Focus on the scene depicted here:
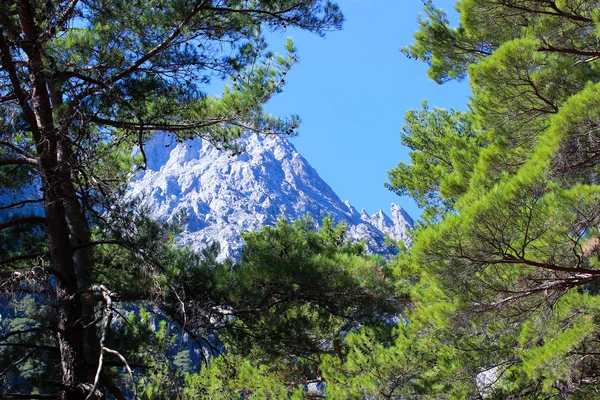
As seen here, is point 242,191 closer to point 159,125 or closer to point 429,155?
point 429,155

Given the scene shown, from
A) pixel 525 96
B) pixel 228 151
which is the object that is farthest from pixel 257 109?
pixel 525 96

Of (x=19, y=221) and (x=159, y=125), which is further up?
(x=159, y=125)

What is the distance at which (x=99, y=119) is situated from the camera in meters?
4.14

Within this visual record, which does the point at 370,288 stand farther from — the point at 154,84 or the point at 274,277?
the point at 154,84

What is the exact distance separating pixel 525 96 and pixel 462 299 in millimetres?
2105

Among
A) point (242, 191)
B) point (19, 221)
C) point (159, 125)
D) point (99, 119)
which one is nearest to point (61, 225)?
point (19, 221)

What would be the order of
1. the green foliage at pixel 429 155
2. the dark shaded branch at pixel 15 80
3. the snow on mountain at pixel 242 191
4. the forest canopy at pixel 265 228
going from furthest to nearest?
the snow on mountain at pixel 242 191, the green foliage at pixel 429 155, the forest canopy at pixel 265 228, the dark shaded branch at pixel 15 80

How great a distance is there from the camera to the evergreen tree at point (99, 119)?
3326mm

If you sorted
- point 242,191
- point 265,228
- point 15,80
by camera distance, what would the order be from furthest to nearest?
point 242,191 → point 265,228 → point 15,80

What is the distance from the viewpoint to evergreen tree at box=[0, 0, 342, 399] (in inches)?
131

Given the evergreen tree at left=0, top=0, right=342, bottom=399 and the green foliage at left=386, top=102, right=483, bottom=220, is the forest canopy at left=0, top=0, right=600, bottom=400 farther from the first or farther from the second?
the green foliage at left=386, top=102, right=483, bottom=220

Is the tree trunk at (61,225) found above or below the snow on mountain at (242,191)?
below

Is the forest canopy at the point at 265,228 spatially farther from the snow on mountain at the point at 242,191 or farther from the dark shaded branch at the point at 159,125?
the snow on mountain at the point at 242,191

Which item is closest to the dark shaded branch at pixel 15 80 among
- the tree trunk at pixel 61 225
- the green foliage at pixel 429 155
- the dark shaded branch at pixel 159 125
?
the tree trunk at pixel 61 225
